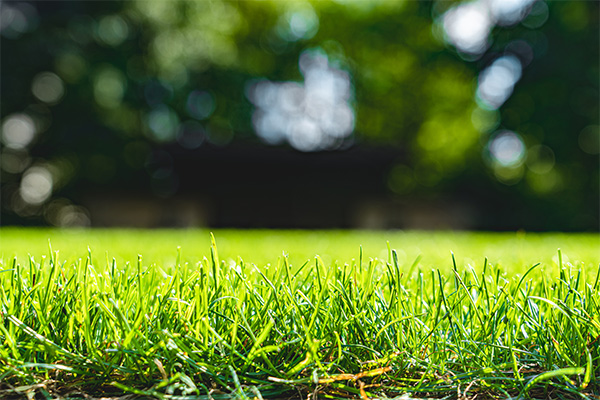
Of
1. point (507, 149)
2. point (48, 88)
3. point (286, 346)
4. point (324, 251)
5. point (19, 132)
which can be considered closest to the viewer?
point (286, 346)

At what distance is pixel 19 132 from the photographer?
17891 millimetres

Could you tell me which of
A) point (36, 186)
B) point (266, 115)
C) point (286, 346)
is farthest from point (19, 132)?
point (286, 346)

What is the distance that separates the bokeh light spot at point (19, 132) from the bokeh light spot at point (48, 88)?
96 centimetres

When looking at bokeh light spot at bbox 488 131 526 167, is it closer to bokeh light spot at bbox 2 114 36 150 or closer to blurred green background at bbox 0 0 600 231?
blurred green background at bbox 0 0 600 231

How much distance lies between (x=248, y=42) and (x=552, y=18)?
1332 cm

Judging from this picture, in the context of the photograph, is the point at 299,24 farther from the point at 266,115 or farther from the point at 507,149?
the point at 507,149

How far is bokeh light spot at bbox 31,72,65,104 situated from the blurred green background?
0.08 m

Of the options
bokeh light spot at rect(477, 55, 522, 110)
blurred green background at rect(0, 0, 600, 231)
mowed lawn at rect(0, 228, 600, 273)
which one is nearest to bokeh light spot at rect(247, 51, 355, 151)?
blurred green background at rect(0, 0, 600, 231)

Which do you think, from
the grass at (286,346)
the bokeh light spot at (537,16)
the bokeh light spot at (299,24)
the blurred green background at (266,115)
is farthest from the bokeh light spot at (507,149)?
the grass at (286,346)

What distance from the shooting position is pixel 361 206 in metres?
17.7

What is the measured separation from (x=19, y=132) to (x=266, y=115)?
10.8m

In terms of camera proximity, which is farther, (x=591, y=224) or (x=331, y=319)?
(x=591, y=224)

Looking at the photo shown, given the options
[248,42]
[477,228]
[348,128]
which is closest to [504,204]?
[477,228]

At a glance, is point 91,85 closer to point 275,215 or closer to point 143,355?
point 275,215
